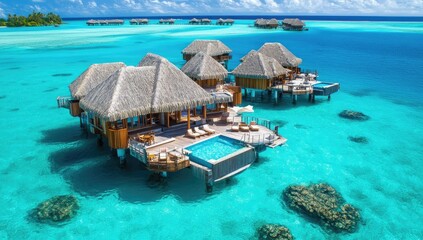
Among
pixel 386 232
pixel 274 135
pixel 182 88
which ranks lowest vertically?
pixel 386 232

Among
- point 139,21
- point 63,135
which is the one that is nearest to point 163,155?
point 63,135

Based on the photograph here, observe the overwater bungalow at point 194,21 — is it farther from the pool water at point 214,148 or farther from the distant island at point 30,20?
the pool water at point 214,148

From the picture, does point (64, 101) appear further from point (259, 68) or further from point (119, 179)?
point (259, 68)

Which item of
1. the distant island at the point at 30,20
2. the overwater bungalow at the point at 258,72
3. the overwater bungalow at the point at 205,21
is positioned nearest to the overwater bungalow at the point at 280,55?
the overwater bungalow at the point at 258,72

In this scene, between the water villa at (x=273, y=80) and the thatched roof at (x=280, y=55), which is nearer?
the water villa at (x=273, y=80)

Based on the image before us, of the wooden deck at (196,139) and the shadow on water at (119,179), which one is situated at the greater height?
the wooden deck at (196,139)

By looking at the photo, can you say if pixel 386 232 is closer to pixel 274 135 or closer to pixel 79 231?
pixel 274 135

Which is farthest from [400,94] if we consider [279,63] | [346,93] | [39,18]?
[39,18]
